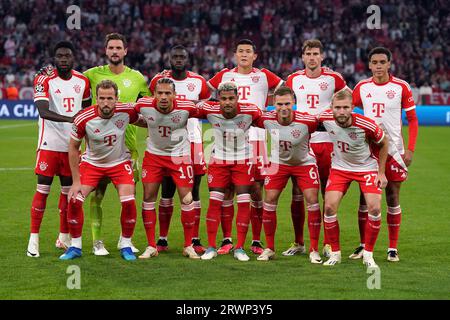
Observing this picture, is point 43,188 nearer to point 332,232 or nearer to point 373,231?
point 332,232

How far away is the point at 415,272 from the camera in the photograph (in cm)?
776

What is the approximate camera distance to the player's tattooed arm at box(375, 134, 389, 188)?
802 cm

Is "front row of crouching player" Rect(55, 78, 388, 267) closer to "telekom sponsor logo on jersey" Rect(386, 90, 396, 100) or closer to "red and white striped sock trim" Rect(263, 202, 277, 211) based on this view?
"red and white striped sock trim" Rect(263, 202, 277, 211)

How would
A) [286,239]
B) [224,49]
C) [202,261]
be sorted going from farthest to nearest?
[224,49] < [286,239] < [202,261]

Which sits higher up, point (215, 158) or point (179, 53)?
point (179, 53)

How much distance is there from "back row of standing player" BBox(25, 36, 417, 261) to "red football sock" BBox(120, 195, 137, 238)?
53cm

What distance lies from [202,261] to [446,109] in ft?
69.9

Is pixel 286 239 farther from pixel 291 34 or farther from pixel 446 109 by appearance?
pixel 291 34

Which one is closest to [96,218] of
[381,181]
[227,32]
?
[381,181]

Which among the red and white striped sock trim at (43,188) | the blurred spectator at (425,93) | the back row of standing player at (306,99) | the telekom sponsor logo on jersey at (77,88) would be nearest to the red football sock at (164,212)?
the back row of standing player at (306,99)

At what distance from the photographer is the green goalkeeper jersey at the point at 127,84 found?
355 inches

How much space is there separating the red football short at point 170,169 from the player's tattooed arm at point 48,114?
0.92 meters

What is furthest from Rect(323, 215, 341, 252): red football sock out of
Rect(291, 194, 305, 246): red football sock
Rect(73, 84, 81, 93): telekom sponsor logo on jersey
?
Rect(73, 84, 81, 93): telekom sponsor logo on jersey
